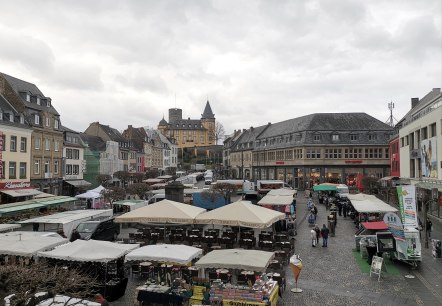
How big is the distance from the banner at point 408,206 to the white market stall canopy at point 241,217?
582 cm

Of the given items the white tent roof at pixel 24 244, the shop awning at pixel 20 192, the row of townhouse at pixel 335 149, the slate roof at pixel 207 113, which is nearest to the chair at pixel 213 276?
the white tent roof at pixel 24 244

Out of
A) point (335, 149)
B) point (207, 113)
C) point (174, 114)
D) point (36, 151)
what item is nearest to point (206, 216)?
point (36, 151)

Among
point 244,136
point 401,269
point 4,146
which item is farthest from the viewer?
point 244,136

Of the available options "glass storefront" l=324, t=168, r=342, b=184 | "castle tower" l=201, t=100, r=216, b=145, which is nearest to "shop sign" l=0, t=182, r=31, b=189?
"glass storefront" l=324, t=168, r=342, b=184

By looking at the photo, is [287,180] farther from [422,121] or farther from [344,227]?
[344,227]

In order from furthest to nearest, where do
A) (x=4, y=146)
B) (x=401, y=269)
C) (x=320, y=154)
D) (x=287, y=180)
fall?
(x=287, y=180) < (x=320, y=154) < (x=4, y=146) < (x=401, y=269)

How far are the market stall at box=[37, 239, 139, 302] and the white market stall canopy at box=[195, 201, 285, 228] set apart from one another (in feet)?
17.1

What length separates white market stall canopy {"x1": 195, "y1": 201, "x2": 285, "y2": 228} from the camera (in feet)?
61.6

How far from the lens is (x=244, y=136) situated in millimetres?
93375

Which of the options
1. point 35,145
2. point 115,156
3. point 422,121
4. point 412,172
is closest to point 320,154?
point 412,172

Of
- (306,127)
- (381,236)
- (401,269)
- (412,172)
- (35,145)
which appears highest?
(306,127)

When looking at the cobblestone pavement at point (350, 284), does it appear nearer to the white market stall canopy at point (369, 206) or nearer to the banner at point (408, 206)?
the banner at point (408, 206)

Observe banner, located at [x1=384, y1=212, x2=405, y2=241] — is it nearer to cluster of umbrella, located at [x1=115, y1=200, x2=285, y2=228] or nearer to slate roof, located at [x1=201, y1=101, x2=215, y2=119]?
cluster of umbrella, located at [x1=115, y1=200, x2=285, y2=228]

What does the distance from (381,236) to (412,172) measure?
29.3 m
